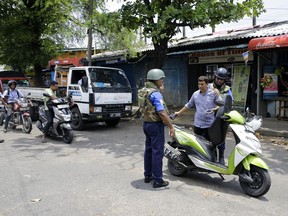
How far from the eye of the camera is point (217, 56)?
13898 millimetres

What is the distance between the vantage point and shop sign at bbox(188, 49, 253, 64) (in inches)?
514

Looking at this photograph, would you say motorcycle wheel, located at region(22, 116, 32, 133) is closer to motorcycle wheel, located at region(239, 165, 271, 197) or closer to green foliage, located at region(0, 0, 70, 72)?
green foliage, located at region(0, 0, 70, 72)

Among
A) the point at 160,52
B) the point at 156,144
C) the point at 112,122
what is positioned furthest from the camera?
the point at 160,52

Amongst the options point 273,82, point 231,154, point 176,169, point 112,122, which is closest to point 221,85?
point 231,154

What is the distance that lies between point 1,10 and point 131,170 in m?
13.9

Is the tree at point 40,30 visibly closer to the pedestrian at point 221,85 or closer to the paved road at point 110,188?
the paved road at point 110,188

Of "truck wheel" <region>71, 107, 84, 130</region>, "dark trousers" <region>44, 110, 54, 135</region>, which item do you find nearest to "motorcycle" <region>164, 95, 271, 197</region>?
"dark trousers" <region>44, 110, 54, 135</region>

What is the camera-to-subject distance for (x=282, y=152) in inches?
286

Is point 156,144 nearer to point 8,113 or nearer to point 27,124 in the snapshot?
point 27,124

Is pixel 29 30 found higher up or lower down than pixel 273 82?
higher up

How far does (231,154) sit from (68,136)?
4.96 metres

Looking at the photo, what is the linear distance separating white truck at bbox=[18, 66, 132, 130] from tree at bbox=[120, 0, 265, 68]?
186 cm

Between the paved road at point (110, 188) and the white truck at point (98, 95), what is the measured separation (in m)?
2.55

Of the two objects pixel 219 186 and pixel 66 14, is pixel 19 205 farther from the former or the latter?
pixel 66 14
